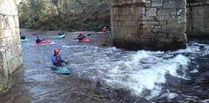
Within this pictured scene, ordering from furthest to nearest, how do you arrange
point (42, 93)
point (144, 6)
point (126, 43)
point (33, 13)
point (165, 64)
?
1. point (33, 13)
2. point (126, 43)
3. point (144, 6)
4. point (165, 64)
5. point (42, 93)

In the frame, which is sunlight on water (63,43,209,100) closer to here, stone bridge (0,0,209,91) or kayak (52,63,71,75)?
kayak (52,63,71,75)

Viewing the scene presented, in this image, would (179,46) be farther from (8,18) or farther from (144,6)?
(8,18)

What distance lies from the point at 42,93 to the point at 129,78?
79.3 inches

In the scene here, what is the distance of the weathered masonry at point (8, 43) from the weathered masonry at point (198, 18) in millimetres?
8574

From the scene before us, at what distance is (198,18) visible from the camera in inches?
552

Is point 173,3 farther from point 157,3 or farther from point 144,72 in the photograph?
point 144,72

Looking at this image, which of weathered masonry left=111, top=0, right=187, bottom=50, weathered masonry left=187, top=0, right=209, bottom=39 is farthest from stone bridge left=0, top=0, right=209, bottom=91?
weathered masonry left=187, top=0, right=209, bottom=39

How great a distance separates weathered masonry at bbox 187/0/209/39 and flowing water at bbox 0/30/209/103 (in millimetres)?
3878

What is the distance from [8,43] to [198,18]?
376 inches

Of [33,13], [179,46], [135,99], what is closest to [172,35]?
[179,46]

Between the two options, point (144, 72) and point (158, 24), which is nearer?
point (144, 72)

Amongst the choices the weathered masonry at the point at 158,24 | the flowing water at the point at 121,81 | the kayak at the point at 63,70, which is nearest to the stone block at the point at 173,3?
the weathered masonry at the point at 158,24

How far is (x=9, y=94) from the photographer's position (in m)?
5.95

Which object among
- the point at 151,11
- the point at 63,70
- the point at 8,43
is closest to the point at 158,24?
the point at 151,11
